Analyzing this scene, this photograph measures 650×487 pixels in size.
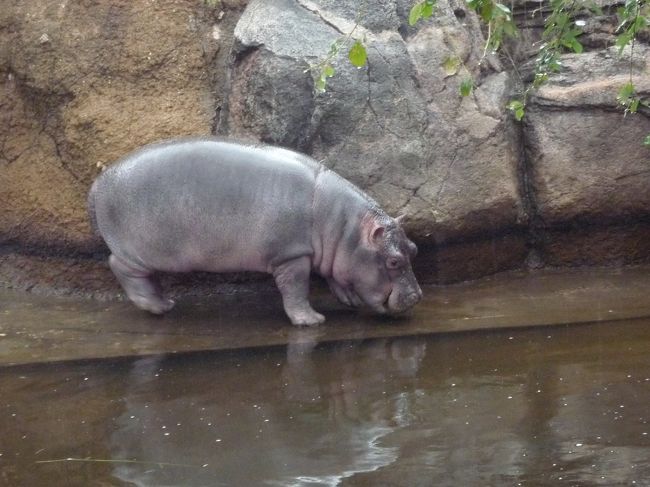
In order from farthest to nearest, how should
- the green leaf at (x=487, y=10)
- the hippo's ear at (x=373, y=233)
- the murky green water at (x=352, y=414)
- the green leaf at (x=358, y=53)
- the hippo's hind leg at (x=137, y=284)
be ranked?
the hippo's hind leg at (x=137, y=284), the hippo's ear at (x=373, y=233), the murky green water at (x=352, y=414), the green leaf at (x=487, y=10), the green leaf at (x=358, y=53)

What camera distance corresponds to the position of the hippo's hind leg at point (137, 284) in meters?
6.59

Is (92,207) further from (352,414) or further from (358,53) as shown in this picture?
(358,53)

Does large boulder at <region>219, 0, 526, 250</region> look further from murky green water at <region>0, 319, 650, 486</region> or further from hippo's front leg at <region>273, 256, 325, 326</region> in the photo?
murky green water at <region>0, 319, 650, 486</region>

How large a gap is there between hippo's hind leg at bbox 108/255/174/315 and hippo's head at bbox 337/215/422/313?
1174 millimetres

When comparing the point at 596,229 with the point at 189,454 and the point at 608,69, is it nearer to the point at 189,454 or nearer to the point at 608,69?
the point at 608,69

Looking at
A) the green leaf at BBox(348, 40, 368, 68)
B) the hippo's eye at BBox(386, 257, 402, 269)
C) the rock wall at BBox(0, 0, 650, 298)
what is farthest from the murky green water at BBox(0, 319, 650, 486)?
the green leaf at BBox(348, 40, 368, 68)

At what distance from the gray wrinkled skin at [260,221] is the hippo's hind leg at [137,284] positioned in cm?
10

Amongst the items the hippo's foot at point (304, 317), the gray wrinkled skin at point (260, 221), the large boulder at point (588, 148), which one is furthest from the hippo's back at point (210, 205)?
the large boulder at point (588, 148)

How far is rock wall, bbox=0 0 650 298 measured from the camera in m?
6.98

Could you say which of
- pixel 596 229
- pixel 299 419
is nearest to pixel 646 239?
pixel 596 229

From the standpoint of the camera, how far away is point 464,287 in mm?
7145

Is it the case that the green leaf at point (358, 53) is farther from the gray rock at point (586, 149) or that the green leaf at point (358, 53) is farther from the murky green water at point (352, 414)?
the gray rock at point (586, 149)

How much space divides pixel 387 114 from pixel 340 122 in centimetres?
31

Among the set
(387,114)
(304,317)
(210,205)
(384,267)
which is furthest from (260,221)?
(387,114)
